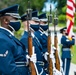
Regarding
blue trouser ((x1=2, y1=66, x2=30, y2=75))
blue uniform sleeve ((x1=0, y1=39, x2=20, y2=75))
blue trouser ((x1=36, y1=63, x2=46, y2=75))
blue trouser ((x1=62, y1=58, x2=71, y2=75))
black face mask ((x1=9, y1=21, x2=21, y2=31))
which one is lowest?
blue trouser ((x1=62, y1=58, x2=71, y2=75))

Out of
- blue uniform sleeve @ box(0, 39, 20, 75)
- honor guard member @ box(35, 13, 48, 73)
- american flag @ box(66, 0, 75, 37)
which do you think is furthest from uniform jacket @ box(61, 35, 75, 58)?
blue uniform sleeve @ box(0, 39, 20, 75)

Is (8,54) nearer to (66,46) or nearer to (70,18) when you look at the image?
(70,18)

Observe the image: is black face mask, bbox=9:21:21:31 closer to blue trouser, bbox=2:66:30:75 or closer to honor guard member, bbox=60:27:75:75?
blue trouser, bbox=2:66:30:75

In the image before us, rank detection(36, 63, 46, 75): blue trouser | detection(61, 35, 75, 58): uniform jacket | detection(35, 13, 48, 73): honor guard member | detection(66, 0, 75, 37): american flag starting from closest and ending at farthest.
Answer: detection(36, 63, 46, 75): blue trouser
detection(35, 13, 48, 73): honor guard member
detection(66, 0, 75, 37): american flag
detection(61, 35, 75, 58): uniform jacket

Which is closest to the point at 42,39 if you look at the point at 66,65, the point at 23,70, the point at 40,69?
the point at 40,69

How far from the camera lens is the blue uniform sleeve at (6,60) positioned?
556 centimetres

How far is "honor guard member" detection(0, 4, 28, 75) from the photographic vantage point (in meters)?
5.58

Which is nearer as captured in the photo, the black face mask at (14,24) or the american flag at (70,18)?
the black face mask at (14,24)

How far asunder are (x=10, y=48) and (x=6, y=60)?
19 cm

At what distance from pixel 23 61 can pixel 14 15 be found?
0.66m

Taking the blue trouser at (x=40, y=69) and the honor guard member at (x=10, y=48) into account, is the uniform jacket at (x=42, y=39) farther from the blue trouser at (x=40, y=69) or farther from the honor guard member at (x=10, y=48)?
the honor guard member at (x=10, y=48)

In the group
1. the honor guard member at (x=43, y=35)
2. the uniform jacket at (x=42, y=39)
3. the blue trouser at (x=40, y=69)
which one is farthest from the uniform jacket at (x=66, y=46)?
the blue trouser at (x=40, y=69)

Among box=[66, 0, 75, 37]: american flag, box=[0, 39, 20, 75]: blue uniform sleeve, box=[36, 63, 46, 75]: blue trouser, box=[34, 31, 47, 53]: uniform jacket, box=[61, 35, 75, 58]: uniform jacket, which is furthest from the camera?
box=[61, 35, 75, 58]: uniform jacket

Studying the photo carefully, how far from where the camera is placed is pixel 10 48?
5.67 metres
